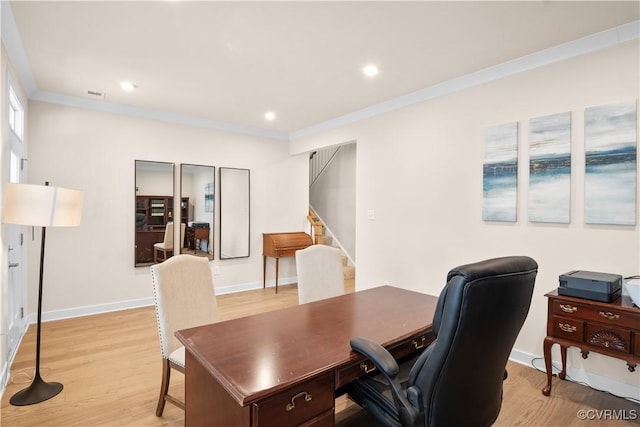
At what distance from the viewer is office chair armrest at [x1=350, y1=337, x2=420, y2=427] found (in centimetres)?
123

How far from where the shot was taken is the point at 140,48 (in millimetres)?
2664

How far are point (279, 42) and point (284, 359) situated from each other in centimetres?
229

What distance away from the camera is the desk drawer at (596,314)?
2.02m

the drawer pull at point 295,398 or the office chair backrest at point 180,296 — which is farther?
the office chair backrest at point 180,296

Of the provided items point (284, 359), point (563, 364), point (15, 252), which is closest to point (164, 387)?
point (284, 359)

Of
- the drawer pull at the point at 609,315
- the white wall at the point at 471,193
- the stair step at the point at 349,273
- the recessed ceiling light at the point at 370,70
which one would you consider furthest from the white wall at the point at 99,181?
the drawer pull at the point at 609,315

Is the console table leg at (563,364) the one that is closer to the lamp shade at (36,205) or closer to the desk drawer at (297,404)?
the desk drawer at (297,404)

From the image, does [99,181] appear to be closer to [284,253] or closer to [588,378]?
[284,253]

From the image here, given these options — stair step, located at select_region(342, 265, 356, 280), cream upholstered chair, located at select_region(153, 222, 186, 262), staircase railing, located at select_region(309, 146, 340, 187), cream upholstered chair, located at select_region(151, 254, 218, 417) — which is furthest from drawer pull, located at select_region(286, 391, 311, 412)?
staircase railing, located at select_region(309, 146, 340, 187)

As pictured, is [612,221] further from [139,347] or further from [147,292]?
[147,292]

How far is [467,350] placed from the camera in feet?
3.71

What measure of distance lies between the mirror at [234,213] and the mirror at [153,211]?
0.75 metres

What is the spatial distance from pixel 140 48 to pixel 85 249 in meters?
2.57

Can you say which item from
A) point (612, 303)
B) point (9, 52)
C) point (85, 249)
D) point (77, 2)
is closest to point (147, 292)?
point (85, 249)
